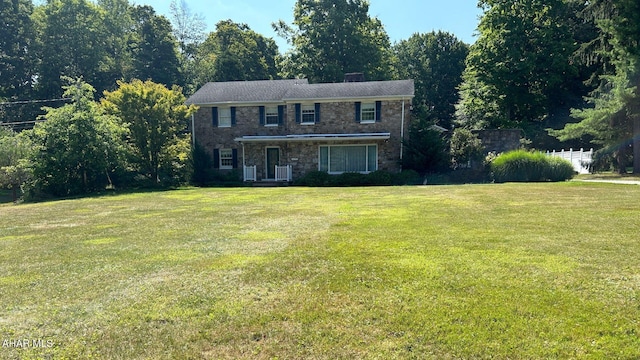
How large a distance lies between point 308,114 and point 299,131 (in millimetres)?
1167

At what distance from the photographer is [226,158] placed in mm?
24531

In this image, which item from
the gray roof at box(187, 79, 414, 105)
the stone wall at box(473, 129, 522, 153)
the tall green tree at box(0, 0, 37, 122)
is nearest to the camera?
the stone wall at box(473, 129, 522, 153)

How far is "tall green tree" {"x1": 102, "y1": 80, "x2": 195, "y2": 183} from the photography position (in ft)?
67.6

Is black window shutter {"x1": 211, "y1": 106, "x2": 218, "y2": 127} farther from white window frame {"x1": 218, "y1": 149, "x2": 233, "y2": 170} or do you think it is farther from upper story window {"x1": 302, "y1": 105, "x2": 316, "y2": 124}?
upper story window {"x1": 302, "y1": 105, "x2": 316, "y2": 124}

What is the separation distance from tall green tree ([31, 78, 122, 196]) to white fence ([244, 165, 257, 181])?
22.4 ft

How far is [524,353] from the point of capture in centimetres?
287

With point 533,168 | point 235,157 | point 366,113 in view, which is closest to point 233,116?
point 235,157

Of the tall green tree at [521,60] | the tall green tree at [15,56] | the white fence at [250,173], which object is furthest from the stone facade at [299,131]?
the tall green tree at [15,56]

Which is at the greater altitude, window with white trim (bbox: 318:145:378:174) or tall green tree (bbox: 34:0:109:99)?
tall green tree (bbox: 34:0:109:99)

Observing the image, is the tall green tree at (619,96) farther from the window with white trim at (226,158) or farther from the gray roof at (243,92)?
the window with white trim at (226,158)

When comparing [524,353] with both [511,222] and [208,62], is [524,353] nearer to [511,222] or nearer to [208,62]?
[511,222]

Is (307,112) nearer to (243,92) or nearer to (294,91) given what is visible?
(294,91)

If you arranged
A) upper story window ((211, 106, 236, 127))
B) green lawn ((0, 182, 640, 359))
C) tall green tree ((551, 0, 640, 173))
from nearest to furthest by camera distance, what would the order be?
green lawn ((0, 182, 640, 359))
tall green tree ((551, 0, 640, 173))
upper story window ((211, 106, 236, 127))

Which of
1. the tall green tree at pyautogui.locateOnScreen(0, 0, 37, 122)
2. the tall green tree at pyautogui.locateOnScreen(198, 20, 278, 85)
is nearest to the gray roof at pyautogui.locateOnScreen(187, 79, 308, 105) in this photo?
the tall green tree at pyautogui.locateOnScreen(198, 20, 278, 85)
